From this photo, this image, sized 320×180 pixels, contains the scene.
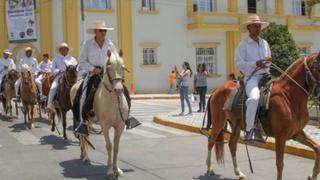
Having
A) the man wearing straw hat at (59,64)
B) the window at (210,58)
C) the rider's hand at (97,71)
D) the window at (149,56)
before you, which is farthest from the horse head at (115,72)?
the window at (210,58)

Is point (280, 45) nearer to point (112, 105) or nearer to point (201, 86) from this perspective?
point (201, 86)

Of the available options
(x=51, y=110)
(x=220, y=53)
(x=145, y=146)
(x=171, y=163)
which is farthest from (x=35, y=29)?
(x=171, y=163)

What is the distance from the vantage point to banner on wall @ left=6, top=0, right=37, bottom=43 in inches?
1310

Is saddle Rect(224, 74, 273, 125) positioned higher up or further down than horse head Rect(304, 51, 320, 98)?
further down

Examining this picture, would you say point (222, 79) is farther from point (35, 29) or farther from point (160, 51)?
point (35, 29)

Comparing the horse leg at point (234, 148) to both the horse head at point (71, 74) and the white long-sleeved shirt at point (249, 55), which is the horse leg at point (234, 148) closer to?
the white long-sleeved shirt at point (249, 55)

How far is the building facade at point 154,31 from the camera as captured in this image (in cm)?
3216

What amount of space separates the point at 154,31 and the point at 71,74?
21.5m

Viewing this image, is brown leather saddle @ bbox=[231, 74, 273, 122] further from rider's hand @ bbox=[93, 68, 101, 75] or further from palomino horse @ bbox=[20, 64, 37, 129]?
palomino horse @ bbox=[20, 64, 37, 129]

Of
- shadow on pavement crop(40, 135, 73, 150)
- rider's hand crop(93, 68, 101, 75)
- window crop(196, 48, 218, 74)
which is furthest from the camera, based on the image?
window crop(196, 48, 218, 74)

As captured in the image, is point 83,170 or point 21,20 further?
point 21,20

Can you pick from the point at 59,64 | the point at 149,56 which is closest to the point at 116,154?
the point at 59,64

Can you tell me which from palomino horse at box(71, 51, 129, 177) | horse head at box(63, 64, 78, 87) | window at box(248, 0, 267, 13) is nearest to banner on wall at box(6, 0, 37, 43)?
window at box(248, 0, 267, 13)

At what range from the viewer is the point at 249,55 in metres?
8.12
